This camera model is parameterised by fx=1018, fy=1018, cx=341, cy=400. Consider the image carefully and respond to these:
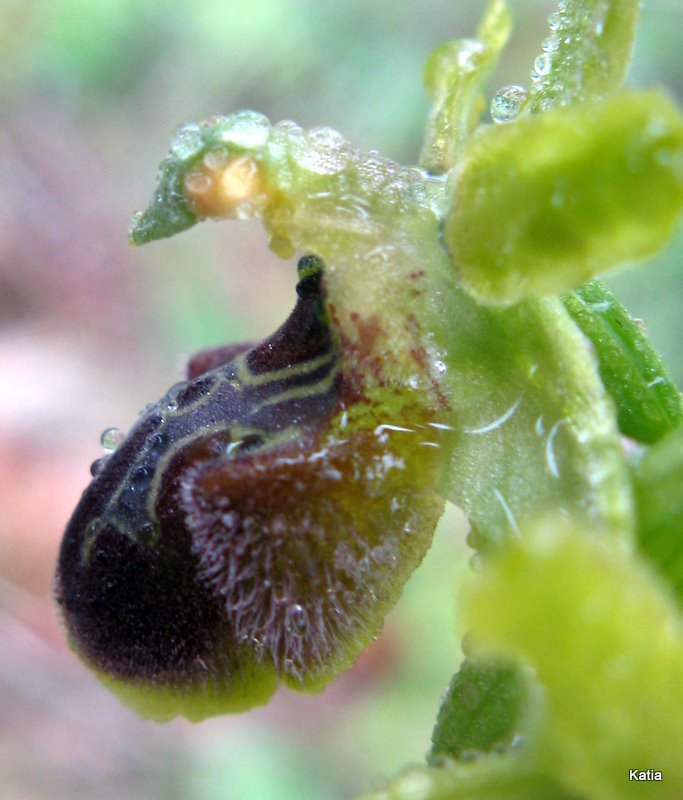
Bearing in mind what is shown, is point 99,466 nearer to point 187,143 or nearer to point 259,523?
point 259,523

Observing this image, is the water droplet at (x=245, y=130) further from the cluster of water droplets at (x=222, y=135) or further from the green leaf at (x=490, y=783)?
the green leaf at (x=490, y=783)

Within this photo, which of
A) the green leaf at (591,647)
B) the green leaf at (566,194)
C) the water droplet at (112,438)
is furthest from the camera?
the water droplet at (112,438)

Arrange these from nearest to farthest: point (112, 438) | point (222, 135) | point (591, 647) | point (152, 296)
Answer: point (591, 647) → point (222, 135) → point (112, 438) → point (152, 296)

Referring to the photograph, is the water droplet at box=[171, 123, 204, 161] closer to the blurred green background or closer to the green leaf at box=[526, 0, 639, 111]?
the green leaf at box=[526, 0, 639, 111]

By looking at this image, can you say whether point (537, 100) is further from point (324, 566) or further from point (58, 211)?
point (58, 211)

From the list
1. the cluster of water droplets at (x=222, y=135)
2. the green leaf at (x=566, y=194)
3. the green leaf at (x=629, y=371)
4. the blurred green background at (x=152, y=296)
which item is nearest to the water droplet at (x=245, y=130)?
the cluster of water droplets at (x=222, y=135)

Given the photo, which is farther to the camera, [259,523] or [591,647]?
[259,523]

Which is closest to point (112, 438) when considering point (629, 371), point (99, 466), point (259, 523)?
point (99, 466)
